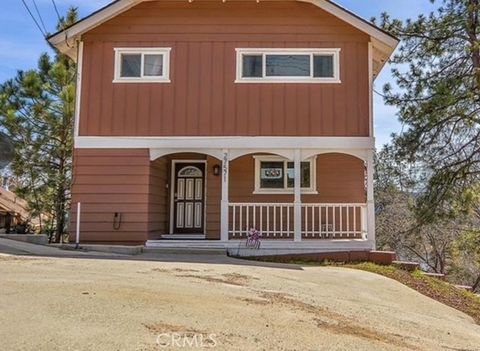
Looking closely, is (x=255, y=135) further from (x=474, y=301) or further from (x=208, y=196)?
(x=474, y=301)

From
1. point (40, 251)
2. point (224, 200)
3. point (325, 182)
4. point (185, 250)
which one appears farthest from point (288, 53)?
point (40, 251)

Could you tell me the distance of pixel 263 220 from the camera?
12586 mm

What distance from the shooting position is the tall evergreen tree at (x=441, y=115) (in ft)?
43.7

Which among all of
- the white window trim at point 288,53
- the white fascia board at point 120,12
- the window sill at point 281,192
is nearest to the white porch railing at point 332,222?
the window sill at point 281,192

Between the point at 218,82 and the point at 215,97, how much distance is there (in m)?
0.39

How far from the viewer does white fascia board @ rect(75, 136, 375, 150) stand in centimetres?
1158

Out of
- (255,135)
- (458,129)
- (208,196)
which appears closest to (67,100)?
(208,196)

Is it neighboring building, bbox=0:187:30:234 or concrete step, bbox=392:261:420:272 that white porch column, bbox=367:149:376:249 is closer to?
concrete step, bbox=392:261:420:272

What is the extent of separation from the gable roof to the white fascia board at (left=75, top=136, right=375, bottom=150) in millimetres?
2436

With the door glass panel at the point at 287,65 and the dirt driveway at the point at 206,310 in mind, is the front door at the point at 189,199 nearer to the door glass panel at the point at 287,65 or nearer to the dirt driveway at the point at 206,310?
the door glass panel at the point at 287,65

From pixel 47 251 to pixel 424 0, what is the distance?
40.4ft

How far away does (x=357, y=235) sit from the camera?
489 inches

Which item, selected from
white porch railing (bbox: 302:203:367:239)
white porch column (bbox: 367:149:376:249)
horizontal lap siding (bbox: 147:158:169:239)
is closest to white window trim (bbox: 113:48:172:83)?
horizontal lap siding (bbox: 147:158:169:239)

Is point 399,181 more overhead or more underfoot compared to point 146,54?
more underfoot
